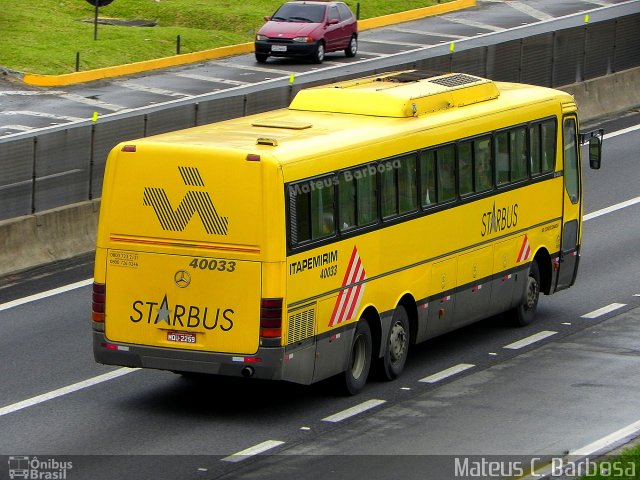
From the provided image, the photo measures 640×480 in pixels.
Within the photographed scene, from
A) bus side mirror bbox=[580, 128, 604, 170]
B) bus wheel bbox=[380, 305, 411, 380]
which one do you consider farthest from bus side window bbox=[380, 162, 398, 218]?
bus side mirror bbox=[580, 128, 604, 170]

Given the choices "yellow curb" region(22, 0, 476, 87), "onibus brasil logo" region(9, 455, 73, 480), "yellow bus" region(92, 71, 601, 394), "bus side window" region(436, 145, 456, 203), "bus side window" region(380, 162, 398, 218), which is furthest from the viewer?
"yellow curb" region(22, 0, 476, 87)

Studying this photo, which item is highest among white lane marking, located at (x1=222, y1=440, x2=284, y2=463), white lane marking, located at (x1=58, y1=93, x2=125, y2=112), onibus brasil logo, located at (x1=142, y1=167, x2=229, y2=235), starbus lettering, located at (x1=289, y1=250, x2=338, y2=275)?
onibus brasil logo, located at (x1=142, y1=167, x2=229, y2=235)

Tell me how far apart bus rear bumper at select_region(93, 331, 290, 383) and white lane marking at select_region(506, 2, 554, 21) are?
40.6 metres

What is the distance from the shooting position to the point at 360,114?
62.4 feet

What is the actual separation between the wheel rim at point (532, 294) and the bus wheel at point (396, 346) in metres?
3.32

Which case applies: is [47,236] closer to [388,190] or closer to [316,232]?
[388,190]

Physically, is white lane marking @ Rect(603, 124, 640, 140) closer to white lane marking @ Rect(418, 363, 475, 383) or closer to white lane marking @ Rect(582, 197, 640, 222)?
white lane marking @ Rect(582, 197, 640, 222)

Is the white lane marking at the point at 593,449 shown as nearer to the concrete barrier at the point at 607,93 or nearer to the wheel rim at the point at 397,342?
the wheel rim at the point at 397,342

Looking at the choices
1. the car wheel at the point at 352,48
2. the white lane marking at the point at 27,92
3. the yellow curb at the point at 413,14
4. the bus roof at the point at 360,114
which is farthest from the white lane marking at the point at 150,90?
the bus roof at the point at 360,114

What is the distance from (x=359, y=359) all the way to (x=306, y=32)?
96.9 ft

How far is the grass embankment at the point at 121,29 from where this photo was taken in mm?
46281

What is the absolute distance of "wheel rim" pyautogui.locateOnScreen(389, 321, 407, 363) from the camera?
1843 centimetres

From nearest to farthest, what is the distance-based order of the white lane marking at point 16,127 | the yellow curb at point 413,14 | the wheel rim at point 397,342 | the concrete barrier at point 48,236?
the wheel rim at point 397,342 < the concrete barrier at point 48,236 < the white lane marking at point 16,127 < the yellow curb at point 413,14

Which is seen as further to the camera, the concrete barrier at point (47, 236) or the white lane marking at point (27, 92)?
the white lane marking at point (27, 92)
